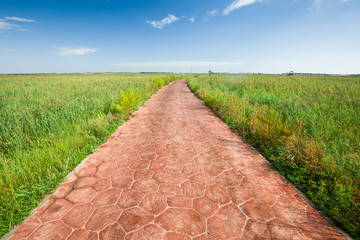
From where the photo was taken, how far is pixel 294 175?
3000 millimetres

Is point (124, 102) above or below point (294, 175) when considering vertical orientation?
above

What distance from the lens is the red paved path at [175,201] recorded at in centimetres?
194

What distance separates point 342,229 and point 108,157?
166 inches

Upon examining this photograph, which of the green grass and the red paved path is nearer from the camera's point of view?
the red paved path

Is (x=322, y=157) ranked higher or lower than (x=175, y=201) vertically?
higher

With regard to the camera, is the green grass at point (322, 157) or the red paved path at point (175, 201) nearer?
the red paved path at point (175, 201)

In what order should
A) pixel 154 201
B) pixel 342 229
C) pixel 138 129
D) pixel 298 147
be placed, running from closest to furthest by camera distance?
1. pixel 342 229
2. pixel 154 201
3. pixel 298 147
4. pixel 138 129

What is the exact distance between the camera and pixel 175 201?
7.85 feet

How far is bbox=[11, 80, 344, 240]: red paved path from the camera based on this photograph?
194 cm

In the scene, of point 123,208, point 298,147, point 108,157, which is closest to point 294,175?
point 298,147

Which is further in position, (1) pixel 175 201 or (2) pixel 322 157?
(2) pixel 322 157

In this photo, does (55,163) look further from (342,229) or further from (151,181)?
(342,229)

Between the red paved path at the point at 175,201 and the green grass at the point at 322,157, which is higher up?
the green grass at the point at 322,157

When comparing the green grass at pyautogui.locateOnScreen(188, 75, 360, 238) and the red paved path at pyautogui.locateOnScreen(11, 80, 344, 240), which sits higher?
the green grass at pyautogui.locateOnScreen(188, 75, 360, 238)
